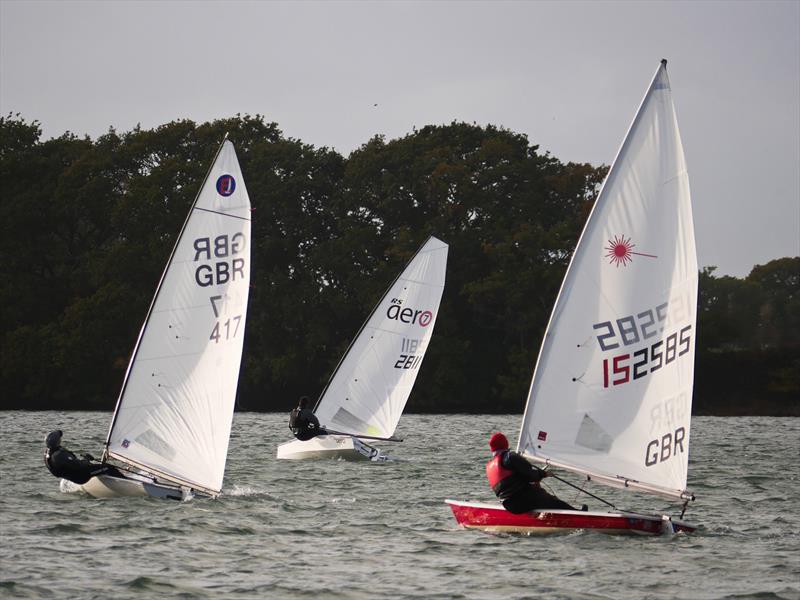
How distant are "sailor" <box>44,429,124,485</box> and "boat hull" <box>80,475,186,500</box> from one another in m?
0.13

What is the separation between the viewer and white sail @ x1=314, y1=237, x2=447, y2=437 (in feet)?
110

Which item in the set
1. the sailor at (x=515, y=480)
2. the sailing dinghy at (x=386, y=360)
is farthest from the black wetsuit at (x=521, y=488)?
the sailing dinghy at (x=386, y=360)

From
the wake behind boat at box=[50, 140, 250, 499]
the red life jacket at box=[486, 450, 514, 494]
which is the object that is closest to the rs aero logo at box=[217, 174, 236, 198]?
the wake behind boat at box=[50, 140, 250, 499]

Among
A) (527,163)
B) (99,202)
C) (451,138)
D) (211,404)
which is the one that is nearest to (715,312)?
(527,163)

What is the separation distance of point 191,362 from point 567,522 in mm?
6540

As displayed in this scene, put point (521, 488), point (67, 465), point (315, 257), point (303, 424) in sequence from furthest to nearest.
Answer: point (315, 257), point (303, 424), point (67, 465), point (521, 488)

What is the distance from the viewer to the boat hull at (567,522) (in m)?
17.8

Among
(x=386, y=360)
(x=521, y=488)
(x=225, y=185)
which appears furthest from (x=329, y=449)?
(x=521, y=488)

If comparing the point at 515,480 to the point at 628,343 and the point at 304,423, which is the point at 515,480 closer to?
the point at 628,343

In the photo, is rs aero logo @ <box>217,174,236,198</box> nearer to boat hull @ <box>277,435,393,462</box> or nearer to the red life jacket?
the red life jacket

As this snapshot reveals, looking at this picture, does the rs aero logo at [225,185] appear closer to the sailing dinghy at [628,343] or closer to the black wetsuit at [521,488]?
the sailing dinghy at [628,343]

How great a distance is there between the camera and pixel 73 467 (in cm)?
2050

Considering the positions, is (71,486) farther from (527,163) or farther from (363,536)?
(527,163)

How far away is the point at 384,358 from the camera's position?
34156mm
